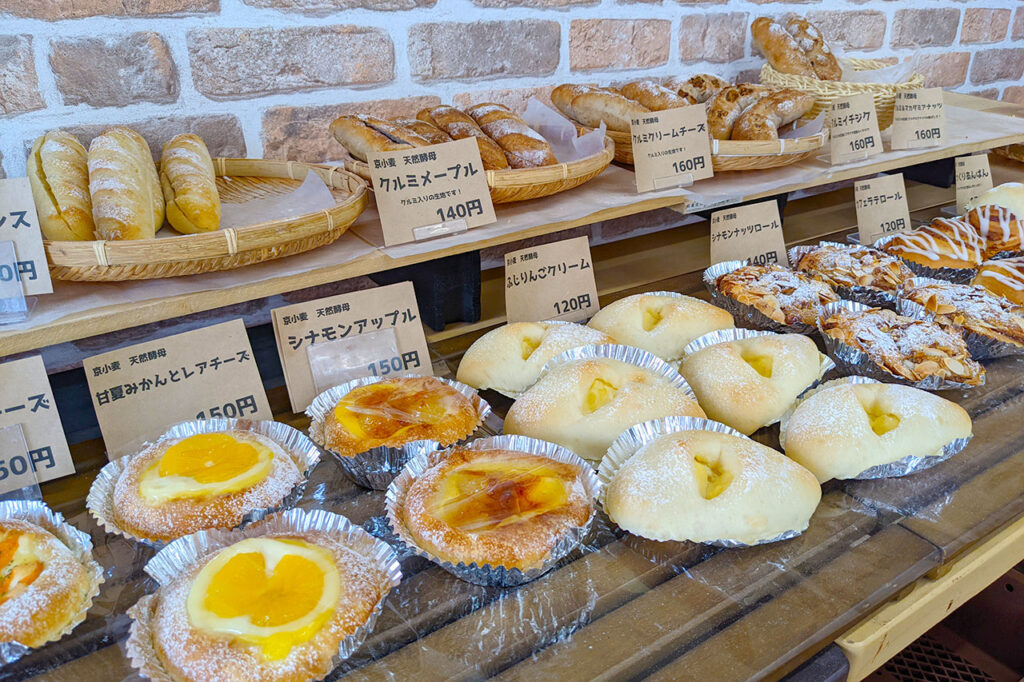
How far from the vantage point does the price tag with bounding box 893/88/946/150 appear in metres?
2.55

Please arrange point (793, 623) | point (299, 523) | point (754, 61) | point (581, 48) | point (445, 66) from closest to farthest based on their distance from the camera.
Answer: point (793, 623)
point (299, 523)
point (445, 66)
point (581, 48)
point (754, 61)

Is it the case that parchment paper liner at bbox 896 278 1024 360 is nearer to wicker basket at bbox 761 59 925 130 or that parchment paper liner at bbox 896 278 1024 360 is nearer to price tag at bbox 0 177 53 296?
wicker basket at bbox 761 59 925 130

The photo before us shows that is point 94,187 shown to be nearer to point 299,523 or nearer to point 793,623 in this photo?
point 299,523

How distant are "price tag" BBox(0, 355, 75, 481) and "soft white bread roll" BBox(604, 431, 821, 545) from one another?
1034 mm

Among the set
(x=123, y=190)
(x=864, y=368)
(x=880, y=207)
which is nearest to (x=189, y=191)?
(x=123, y=190)

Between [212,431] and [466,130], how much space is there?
0.97 meters

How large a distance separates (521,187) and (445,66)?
26.3 inches

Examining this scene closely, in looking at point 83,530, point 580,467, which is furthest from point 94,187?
point 580,467

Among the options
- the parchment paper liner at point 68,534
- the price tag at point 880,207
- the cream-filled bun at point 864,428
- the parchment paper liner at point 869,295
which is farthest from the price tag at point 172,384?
the price tag at point 880,207

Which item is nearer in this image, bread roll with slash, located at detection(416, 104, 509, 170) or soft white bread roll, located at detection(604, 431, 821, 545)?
soft white bread roll, located at detection(604, 431, 821, 545)

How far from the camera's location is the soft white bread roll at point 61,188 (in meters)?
1.38

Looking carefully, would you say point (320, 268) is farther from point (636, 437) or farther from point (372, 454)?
point (636, 437)

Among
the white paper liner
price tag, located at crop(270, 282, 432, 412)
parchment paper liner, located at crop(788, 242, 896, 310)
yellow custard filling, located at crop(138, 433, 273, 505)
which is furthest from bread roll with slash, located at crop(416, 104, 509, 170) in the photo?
parchment paper liner, located at crop(788, 242, 896, 310)

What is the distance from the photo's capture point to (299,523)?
50.6 inches
